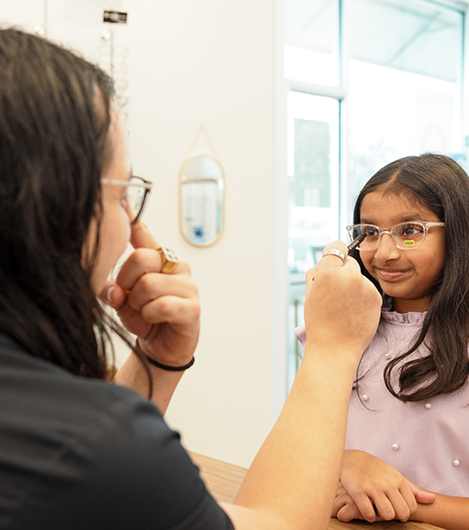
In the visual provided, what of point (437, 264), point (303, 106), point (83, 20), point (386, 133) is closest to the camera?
point (437, 264)

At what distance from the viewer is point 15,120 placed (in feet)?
1.82

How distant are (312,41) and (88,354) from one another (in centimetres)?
341

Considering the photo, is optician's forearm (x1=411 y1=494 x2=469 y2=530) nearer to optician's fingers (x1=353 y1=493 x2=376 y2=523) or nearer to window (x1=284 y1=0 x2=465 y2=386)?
optician's fingers (x1=353 y1=493 x2=376 y2=523)

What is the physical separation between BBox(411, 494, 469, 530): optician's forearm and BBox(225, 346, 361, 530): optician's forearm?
53 centimetres

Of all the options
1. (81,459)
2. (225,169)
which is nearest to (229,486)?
(81,459)

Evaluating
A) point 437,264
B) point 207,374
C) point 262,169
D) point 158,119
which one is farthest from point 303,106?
point 437,264

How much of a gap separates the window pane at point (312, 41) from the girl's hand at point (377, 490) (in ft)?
9.04

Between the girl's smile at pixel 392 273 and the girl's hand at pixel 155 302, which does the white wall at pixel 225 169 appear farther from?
the girl's hand at pixel 155 302

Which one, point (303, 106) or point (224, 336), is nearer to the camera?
point (224, 336)

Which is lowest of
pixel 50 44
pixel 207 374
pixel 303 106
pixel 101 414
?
pixel 207 374

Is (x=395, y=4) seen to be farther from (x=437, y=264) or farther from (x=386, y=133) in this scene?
(x=437, y=264)

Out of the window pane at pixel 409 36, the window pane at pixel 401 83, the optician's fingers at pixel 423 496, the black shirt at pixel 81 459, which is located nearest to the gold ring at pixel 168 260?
the black shirt at pixel 81 459

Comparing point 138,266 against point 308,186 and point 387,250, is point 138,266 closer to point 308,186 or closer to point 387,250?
point 387,250

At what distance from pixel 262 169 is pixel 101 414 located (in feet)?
8.86
